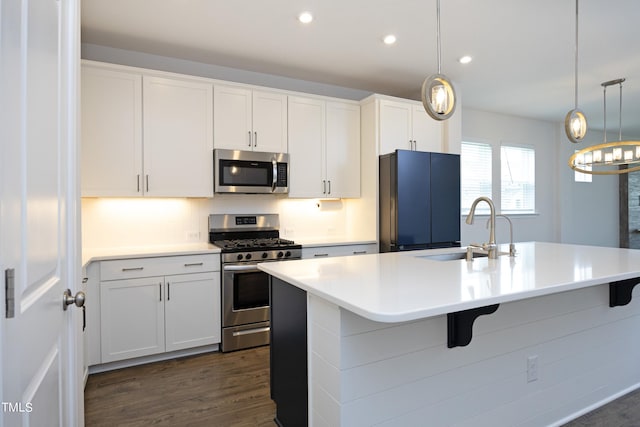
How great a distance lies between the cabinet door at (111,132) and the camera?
296 centimetres

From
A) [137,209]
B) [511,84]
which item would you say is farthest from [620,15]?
[137,209]

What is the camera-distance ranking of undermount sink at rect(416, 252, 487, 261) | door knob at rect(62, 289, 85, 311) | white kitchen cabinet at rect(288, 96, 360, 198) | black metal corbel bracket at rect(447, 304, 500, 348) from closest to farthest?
door knob at rect(62, 289, 85, 311)
black metal corbel bracket at rect(447, 304, 500, 348)
undermount sink at rect(416, 252, 487, 261)
white kitchen cabinet at rect(288, 96, 360, 198)

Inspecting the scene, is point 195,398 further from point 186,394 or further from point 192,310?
point 192,310

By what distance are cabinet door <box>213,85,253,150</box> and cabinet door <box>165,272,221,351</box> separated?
1.26 metres

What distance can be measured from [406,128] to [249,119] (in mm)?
1772

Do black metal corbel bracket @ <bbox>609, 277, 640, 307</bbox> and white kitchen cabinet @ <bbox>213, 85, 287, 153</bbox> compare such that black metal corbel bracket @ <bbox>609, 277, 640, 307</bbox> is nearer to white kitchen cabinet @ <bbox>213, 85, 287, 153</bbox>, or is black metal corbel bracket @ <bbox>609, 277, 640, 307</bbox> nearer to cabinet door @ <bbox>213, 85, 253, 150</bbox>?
white kitchen cabinet @ <bbox>213, 85, 287, 153</bbox>

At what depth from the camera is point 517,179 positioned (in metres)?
5.98

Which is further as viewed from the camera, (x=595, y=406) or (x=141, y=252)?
(x=141, y=252)

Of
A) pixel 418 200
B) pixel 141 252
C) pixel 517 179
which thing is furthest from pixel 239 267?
pixel 517 179

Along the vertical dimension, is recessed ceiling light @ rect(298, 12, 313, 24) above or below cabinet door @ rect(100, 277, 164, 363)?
above

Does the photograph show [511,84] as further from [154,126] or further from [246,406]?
[246,406]

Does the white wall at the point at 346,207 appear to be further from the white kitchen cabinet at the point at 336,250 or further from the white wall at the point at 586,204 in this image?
the white kitchen cabinet at the point at 336,250

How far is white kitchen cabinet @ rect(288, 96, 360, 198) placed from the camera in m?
3.85

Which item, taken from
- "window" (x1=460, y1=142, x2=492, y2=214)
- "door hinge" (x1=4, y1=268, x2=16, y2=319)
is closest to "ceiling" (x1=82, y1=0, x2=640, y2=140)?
"window" (x1=460, y1=142, x2=492, y2=214)
